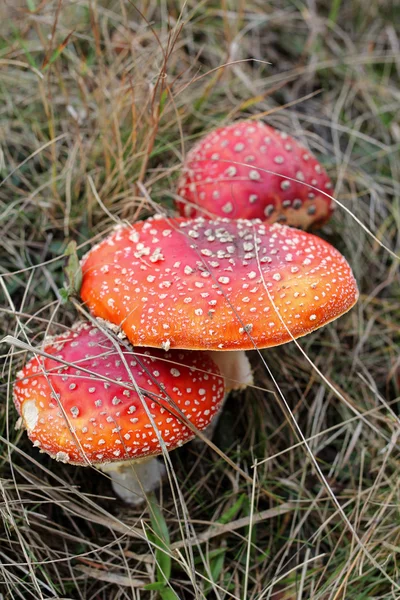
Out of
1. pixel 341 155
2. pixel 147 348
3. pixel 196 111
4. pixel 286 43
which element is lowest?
pixel 147 348

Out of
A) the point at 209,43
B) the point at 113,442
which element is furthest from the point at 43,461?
the point at 209,43

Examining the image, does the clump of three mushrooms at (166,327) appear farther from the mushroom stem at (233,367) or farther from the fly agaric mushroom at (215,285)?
the mushroom stem at (233,367)

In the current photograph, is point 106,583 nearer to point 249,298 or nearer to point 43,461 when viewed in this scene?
point 43,461

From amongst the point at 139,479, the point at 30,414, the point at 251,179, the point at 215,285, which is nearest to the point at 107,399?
the point at 30,414

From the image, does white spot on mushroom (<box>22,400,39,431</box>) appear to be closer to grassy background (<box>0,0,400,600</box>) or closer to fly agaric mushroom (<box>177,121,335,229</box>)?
grassy background (<box>0,0,400,600</box>)

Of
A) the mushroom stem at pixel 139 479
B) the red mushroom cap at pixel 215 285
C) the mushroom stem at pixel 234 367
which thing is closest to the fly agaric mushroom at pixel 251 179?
the red mushroom cap at pixel 215 285

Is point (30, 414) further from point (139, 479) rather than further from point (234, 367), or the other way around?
point (234, 367)
